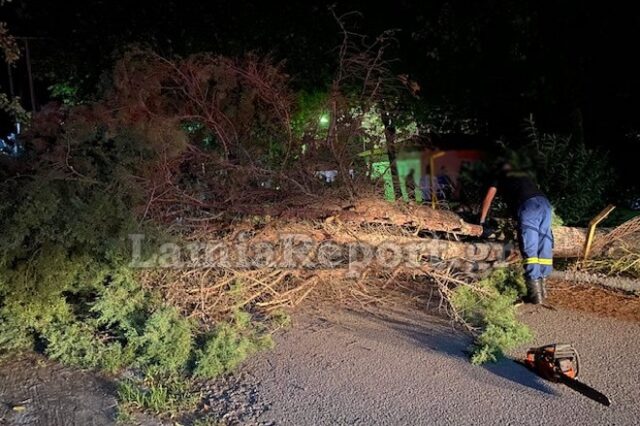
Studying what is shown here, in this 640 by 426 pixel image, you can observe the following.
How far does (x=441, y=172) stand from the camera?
18.7 ft

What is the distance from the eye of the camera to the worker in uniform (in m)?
5.17

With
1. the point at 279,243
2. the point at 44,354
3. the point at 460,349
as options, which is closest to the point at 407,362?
the point at 460,349

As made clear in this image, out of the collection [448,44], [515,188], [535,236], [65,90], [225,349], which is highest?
[65,90]

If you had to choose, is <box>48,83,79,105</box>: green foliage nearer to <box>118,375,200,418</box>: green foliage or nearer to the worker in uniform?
<box>118,375,200,418</box>: green foliage

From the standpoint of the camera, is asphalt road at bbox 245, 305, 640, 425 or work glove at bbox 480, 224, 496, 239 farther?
work glove at bbox 480, 224, 496, 239

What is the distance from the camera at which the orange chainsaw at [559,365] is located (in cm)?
339

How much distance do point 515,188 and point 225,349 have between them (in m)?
3.21

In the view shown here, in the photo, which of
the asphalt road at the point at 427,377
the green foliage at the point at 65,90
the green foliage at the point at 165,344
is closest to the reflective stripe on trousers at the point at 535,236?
the asphalt road at the point at 427,377

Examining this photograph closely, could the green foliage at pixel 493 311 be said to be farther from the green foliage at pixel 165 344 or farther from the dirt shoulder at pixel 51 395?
the dirt shoulder at pixel 51 395

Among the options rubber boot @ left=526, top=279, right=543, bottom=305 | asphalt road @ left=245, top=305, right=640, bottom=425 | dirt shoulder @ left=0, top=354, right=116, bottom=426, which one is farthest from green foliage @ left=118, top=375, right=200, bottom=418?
rubber boot @ left=526, top=279, right=543, bottom=305

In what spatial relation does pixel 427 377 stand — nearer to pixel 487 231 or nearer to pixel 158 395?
pixel 158 395

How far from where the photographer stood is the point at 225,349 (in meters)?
4.14

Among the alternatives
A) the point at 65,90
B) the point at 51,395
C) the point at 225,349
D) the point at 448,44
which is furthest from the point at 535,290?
the point at 65,90

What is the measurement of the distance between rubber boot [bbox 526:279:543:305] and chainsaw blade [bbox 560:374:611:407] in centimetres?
186
